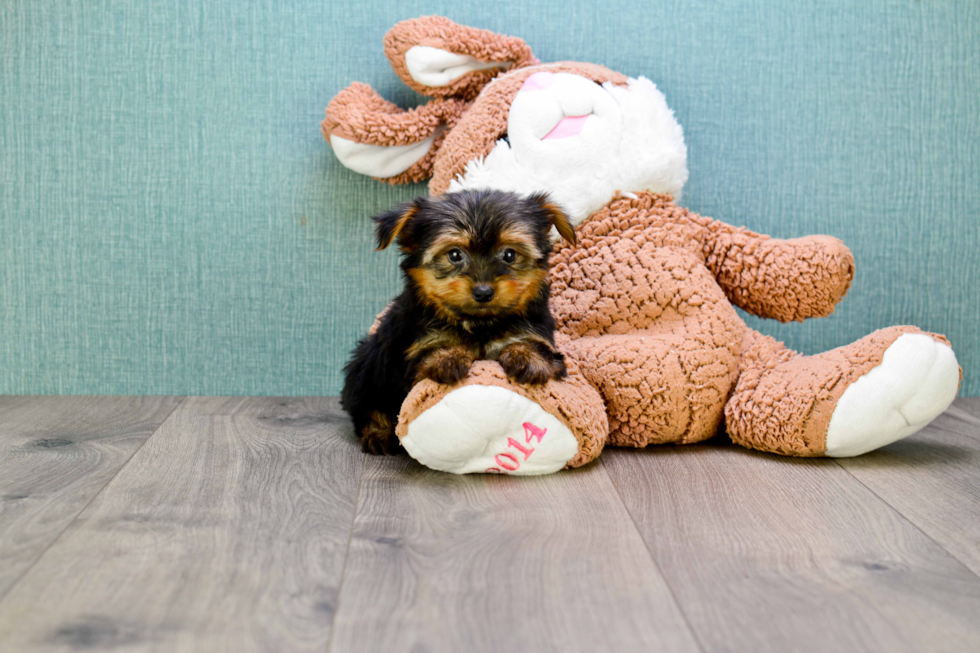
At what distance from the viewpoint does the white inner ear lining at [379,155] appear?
8.20ft

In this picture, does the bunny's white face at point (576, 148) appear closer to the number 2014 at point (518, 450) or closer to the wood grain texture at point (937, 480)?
the number 2014 at point (518, 450)

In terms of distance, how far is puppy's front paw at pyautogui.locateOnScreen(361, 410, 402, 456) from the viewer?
84.0 inches

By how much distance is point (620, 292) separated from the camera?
7.27 feet

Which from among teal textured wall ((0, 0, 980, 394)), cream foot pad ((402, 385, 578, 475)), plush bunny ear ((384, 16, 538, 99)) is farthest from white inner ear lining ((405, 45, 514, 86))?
cream foot pad ((402, 385, 578, 475))

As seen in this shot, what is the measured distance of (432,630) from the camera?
3.87 feet

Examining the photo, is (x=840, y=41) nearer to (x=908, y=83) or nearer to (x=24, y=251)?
(x=908, y=83)

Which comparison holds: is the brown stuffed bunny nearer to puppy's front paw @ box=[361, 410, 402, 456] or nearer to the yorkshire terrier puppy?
the yorkshire terrier puppy

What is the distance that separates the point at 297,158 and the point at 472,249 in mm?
1135

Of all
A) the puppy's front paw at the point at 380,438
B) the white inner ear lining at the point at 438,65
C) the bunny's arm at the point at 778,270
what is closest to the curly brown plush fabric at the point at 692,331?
the bunny's arm at the point at 778,270

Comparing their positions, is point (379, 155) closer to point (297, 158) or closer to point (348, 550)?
point (297, 158)

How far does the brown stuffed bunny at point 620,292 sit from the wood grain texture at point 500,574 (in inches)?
6.2

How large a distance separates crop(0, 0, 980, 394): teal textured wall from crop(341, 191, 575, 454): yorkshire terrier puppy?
2.70 ft

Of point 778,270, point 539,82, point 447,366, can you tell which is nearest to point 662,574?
point 447,366

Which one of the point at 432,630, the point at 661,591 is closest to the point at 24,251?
the point at 432,630
